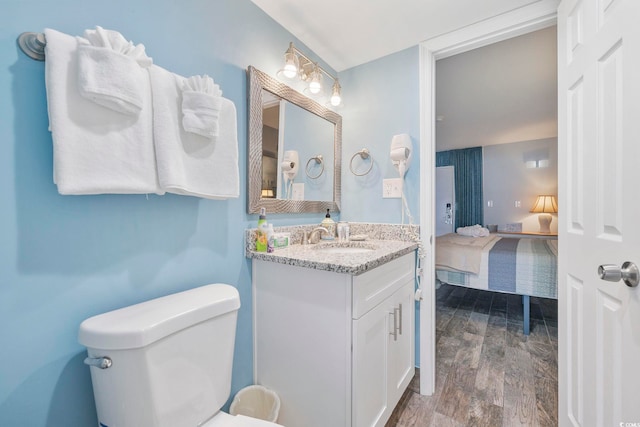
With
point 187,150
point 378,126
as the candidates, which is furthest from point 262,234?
point 378,126

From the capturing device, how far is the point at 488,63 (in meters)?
2.21

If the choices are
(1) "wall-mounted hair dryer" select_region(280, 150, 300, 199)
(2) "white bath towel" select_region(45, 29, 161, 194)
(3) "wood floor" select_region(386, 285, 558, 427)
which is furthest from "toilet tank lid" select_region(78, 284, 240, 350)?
(3) "wood floor" select_region(386, 285, 558, 427)

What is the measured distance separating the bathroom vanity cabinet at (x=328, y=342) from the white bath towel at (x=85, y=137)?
68 cm

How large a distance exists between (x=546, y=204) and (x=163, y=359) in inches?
225

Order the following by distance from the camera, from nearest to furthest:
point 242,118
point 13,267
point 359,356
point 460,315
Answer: point 13,267 → point 359,356 → point 242,118 → point 460,315

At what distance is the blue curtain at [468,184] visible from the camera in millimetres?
5180

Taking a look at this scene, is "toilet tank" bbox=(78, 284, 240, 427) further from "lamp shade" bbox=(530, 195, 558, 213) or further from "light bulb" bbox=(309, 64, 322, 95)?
"lamp shade" bbox=(530, 195, 558, 213)

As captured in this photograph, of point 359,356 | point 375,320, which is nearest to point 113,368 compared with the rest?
point 359,356

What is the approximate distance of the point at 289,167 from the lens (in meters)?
1.56

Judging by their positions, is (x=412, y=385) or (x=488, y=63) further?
(x=488, y=63)

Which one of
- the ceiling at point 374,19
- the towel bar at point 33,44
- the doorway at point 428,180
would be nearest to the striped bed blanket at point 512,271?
the doorway at point 428,180

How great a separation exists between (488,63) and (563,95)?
1382mm

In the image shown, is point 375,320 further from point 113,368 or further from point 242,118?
point 242,118

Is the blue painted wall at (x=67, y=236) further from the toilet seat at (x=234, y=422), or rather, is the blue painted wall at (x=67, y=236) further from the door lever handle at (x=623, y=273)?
the door lever handle at (x=623, y=273)
